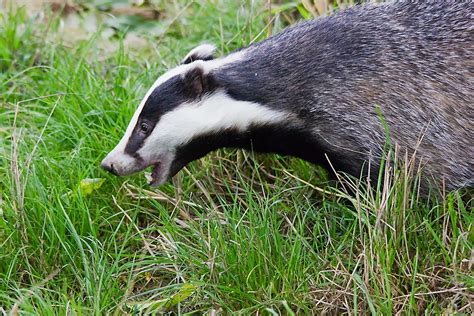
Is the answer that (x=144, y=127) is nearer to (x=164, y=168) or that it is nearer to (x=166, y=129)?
(x=166, y=129)

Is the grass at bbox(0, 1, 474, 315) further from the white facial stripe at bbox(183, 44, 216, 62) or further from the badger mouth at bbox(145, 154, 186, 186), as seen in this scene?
the white facial stripe at bbox(183, 44, 216, 62)

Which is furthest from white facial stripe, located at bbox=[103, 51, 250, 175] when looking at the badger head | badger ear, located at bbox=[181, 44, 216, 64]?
badger ear, located at bbox=[181, 44, 216, 64]

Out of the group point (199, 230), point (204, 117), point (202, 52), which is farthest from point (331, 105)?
point (199, 230)

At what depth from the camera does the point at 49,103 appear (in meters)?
5.15

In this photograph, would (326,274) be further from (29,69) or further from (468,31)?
(29,69)

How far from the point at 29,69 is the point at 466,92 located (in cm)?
254

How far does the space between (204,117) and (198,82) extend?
161mm

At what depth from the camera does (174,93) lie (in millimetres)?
4258

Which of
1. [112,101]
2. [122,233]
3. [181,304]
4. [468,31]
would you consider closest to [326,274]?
[181,304]

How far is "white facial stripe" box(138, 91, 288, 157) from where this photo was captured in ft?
14.0

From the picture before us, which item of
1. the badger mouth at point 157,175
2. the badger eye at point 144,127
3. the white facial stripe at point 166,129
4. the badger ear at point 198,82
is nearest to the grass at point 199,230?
the badger mouth at point 157,175

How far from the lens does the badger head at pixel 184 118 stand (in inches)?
167

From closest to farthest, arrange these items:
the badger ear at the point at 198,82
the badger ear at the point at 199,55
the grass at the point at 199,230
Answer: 1. the grass at the point at 199,230
2. the badger ear at the point at 198,82
3. the badger ear at the point at 199,55

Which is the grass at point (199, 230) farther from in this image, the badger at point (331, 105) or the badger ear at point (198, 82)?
the badger ear at point (198, 82)
